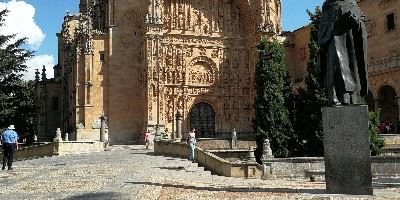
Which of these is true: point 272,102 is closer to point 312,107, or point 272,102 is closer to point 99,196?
point 312,107

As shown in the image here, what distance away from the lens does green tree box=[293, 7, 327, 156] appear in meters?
22.6

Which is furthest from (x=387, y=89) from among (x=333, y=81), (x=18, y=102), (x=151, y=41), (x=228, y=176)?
(x=18, y=102)

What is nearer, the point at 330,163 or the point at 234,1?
the point at 330,163

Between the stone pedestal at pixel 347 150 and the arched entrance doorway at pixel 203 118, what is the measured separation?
105ft

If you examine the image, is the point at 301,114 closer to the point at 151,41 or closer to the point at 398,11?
the point at 398,11

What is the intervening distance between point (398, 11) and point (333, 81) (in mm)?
27192

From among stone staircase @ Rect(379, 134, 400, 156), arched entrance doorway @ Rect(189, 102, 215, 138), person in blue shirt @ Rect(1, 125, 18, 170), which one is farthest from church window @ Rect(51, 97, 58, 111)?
stone staircase @ Rect(379, 134, 400, 156)

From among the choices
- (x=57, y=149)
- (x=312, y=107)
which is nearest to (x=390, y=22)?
(x=312, y=107)

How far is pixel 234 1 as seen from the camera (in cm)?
4203

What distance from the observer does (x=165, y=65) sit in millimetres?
38531

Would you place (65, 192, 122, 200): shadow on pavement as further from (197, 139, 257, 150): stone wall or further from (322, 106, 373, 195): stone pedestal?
(197, 139, 257, 150): stone wall

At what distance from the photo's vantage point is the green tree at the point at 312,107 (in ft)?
74.3

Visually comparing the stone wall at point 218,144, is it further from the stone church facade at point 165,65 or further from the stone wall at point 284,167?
the stone wall at point 284,167

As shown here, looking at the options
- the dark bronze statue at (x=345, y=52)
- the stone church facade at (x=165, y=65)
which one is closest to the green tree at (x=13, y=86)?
the stone church facade at (x=165, y=65)
